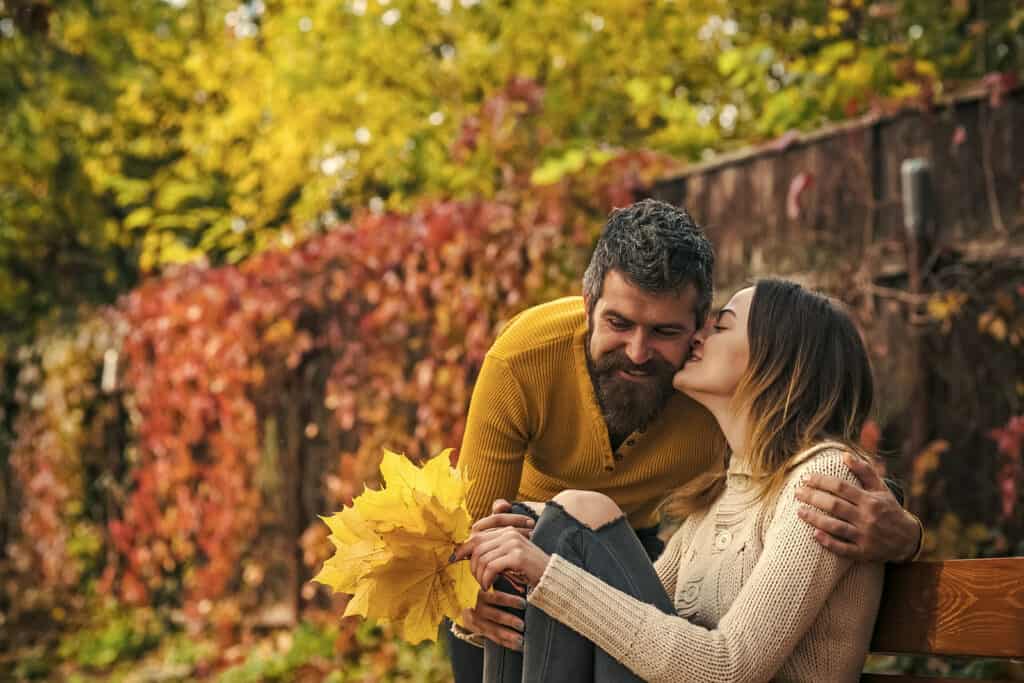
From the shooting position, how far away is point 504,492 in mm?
3246

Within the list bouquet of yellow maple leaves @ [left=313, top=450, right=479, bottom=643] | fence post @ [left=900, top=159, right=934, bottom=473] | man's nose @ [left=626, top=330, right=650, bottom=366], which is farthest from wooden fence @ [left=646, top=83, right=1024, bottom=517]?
bouquet of yellow maple leaves @ [left=313, top=450, right=479, bottom=643]

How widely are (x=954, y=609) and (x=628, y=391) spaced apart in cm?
101

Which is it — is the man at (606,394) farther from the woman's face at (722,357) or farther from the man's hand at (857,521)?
the man's hand at (857,521)

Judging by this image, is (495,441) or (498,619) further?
(495,441)

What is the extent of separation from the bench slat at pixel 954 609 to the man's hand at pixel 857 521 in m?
0.07

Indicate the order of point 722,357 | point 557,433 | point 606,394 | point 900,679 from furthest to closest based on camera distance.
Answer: point 557,433, point 606,394, point 722,357, point 900,679

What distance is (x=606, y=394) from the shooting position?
321 centimetres

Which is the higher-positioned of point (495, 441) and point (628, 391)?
point (628, 391)

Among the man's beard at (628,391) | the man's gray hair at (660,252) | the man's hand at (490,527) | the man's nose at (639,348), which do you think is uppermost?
the man's gray hair at (660,252)

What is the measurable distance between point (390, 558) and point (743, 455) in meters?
0.72

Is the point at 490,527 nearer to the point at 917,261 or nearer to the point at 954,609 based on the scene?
the point at 954,609

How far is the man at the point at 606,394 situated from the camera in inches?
118

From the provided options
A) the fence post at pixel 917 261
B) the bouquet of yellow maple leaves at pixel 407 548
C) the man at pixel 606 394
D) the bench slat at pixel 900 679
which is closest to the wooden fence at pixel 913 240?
the fence post at pixel 917 261

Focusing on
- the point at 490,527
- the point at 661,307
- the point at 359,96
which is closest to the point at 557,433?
the point at 661,307
